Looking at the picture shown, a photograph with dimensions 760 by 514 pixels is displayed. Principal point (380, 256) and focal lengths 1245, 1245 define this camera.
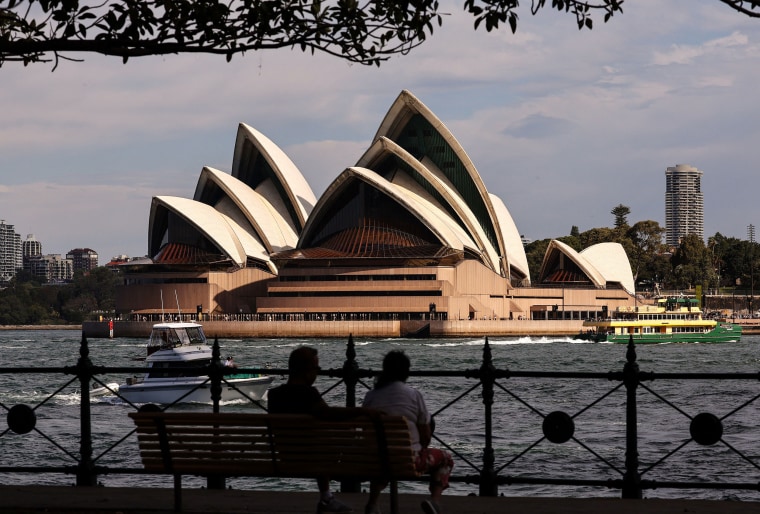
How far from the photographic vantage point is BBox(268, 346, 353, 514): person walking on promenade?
8648mm

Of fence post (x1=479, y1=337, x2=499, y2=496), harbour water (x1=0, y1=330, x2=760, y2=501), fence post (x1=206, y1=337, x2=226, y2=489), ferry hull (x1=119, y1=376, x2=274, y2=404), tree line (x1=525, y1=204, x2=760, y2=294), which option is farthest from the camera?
tree line (x1=525, y1=204, x2=760, y2=294)

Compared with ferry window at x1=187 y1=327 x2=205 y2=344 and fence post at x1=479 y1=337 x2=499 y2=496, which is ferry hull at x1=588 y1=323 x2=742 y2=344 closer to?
ferry window at x1=187 y1=327 x2=205 y2=344

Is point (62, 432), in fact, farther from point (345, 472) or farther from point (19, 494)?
point (345, 472)

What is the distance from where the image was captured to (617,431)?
25.9 meters

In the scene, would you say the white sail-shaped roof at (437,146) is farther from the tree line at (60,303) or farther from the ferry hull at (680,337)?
the tree line at (60,303)

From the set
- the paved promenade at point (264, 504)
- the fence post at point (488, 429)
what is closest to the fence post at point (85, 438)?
the paved promenade at point (264, 504)

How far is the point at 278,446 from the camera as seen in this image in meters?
8.73

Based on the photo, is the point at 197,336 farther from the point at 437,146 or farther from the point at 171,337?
the point at 437,146

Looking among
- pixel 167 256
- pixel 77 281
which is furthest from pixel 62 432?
pixel 77 281

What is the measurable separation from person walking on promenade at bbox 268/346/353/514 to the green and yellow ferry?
75457mm

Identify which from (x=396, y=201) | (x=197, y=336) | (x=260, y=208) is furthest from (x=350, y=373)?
(x=260, y=208)

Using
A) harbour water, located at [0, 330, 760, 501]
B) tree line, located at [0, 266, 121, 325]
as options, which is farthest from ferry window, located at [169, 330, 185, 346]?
tree line, located at [0, 266, 121, 325]

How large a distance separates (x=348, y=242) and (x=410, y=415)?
95359 mm

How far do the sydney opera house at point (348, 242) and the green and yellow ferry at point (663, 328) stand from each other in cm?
1547
